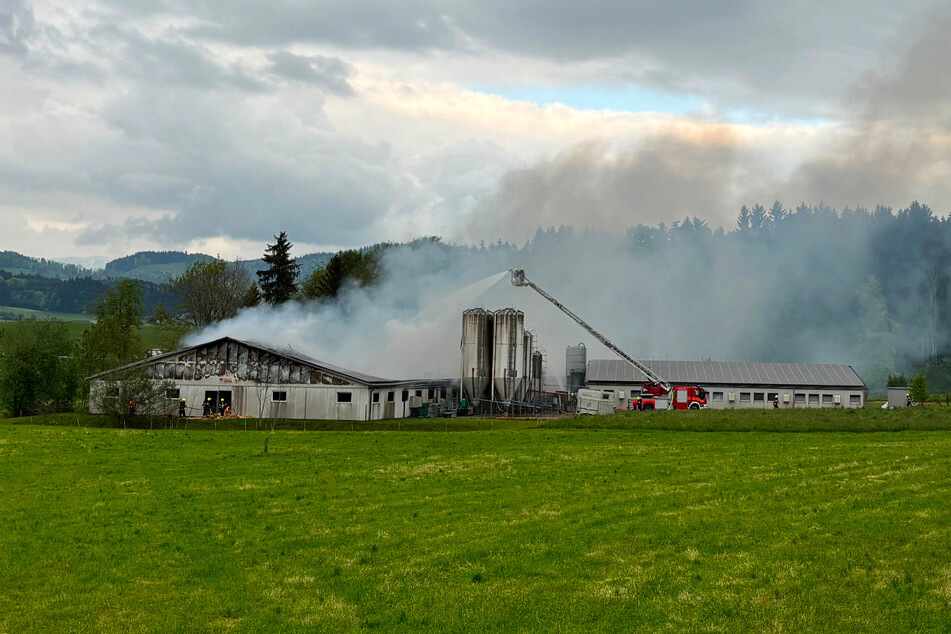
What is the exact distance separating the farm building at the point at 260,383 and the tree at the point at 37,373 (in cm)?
581

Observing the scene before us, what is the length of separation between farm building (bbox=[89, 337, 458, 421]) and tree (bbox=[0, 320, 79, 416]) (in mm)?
5812

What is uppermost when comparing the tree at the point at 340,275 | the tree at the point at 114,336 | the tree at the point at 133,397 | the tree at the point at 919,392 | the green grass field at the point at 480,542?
the tree at the point at 340,275

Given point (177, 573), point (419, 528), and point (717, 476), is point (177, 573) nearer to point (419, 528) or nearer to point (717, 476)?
point (419, 528)

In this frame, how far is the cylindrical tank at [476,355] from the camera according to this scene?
76312mm

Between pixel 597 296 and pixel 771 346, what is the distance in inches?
1366

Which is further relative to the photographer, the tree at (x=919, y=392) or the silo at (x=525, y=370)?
the tree at (x=919, y=392)

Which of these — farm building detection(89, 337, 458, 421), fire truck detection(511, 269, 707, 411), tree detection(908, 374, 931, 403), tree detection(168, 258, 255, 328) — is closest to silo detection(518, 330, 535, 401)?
fire truck detection(511, 269, 707, 411)

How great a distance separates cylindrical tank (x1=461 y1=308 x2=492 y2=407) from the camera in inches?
3004

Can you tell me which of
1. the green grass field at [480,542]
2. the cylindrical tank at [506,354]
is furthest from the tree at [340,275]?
the green grass field at [480,542]

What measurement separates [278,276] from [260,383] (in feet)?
249

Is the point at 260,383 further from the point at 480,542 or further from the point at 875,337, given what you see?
the point at 875,337

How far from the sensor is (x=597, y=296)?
→ 18425 centimetres

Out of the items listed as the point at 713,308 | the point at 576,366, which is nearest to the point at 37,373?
the point at 576,366

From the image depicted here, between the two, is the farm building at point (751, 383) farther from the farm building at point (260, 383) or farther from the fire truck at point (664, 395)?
the farm building at point (260, 383)
